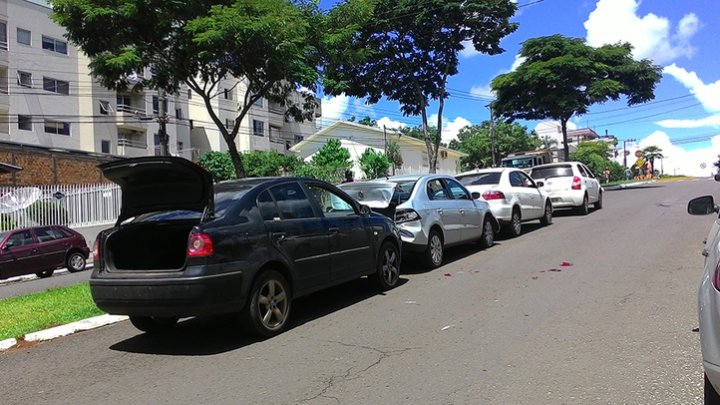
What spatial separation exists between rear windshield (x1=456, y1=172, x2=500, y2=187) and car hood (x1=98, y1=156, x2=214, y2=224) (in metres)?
9.01

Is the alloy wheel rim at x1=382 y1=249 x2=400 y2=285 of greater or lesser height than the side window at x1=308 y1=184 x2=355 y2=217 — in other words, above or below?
below

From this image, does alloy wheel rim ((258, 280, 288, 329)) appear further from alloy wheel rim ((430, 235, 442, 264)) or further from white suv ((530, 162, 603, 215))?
white suv ((530, 162, 603, 215))

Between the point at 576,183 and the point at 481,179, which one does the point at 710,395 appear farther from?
the point at 576,183

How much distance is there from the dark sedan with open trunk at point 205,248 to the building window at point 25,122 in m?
36.2

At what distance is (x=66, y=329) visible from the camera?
6719 millimetres

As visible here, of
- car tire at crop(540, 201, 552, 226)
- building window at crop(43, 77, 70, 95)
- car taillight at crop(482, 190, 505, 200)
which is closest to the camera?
car taillight at crop(482, 190, 505, 200)

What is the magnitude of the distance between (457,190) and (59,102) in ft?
119

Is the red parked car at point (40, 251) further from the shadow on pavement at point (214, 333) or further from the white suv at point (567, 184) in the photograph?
the white suv at point (567, 184)

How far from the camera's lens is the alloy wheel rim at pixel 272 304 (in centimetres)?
592

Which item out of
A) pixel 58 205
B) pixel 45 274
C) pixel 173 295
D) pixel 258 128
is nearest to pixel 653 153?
pixel 258 128

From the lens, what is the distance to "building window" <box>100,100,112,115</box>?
42094 millimetres

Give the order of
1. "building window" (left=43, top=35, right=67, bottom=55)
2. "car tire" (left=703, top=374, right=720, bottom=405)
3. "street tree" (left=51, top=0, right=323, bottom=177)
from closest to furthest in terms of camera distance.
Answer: "car tire" (left=703, top=374, right=720, bottom=405) < "street tree" (left=51, top=0, right=323, bottom=177) < "building window" (left=43, top=35, right=67, bottom=55)

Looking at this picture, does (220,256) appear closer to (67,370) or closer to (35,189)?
(67,370)

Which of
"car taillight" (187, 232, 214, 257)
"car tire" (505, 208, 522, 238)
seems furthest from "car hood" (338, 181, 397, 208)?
"car tire" (505, 208, 522, 238)
